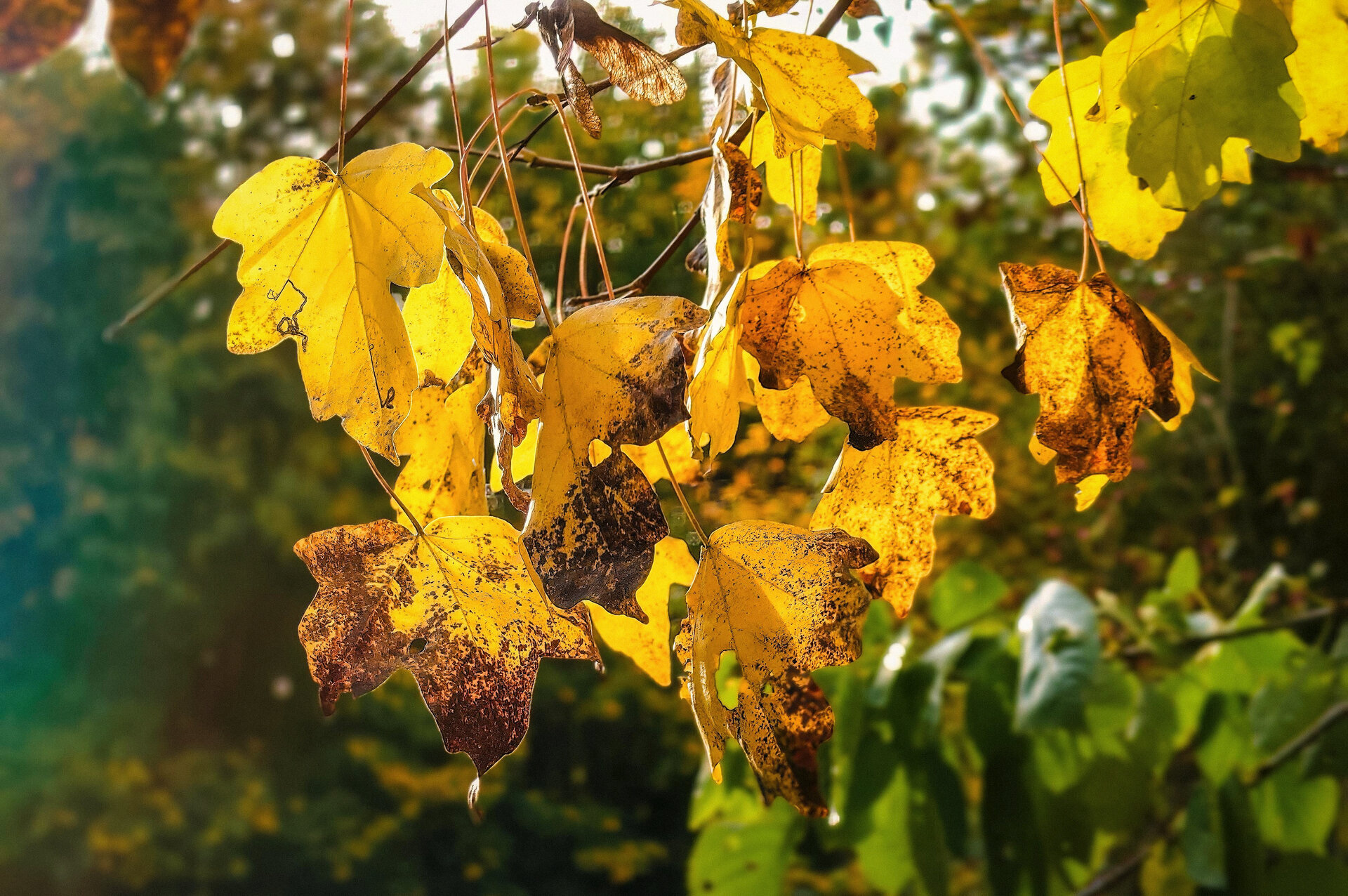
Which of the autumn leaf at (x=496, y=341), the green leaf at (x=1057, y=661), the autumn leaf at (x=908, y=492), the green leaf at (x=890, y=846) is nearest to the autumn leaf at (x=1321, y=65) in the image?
the autumn leaf at (x=908, y=492)

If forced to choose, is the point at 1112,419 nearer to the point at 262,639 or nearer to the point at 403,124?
the point at 403,124

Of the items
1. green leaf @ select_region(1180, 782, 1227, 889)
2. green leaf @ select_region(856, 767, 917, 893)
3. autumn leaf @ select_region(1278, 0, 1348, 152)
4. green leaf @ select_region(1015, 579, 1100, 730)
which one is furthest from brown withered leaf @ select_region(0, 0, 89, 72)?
green leaf @ select_region(1180, 782, 1227, 889)

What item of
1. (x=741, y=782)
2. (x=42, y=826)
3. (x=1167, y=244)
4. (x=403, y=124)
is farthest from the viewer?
(x=42, y=826)

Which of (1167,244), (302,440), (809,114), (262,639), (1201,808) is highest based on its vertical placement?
(809,114)

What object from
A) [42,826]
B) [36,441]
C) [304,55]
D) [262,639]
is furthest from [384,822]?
[304,55]

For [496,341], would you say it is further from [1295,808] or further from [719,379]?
[1295,808]

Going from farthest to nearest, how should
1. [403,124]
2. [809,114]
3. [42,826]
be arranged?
[42,826]
[403,124]
[809,114]
